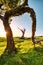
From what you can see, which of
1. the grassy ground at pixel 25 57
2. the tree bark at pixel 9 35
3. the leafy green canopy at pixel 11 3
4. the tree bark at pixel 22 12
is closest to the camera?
the grassy ground at pixel 25 57

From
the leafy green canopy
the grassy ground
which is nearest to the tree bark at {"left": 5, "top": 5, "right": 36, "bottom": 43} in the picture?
the leafy green canopy

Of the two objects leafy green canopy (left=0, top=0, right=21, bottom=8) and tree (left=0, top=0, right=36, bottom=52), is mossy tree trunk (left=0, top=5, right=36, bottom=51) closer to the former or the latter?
tree (left=0, top=0, right=36, bottom=52)

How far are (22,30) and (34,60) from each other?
4582cm

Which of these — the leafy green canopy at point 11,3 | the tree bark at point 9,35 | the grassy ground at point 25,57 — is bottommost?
the grassy ground at point 25,57

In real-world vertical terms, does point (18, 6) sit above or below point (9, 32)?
above

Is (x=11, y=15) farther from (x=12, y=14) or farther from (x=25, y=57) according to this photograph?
(x=25, y=57)

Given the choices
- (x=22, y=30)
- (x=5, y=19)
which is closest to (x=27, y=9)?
(x=5, y=19)

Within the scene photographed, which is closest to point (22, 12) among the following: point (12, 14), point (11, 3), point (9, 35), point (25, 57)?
point (12, 14)

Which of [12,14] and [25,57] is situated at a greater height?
[12,14]

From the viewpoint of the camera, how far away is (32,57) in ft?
91.8

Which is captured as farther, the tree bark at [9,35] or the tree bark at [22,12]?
the tree bark at [22,12]

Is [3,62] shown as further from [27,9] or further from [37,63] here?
[27,9]

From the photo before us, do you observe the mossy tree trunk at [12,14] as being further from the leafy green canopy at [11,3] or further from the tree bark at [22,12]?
the leafy green canopy at [11,3]

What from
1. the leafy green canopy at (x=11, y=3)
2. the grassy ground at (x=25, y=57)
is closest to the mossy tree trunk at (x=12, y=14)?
the grassy ground at (x=25, y=57)
